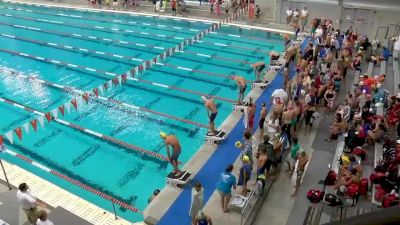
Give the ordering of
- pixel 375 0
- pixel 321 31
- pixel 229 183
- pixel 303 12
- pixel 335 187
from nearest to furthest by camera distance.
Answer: pixel 229 183 < pixel 335 187 < pixel 321 31 < pixel 375 0 < pixel 303 12

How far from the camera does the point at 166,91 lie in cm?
1228

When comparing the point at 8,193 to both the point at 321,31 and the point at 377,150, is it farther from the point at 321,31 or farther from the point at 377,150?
the point at 321,31

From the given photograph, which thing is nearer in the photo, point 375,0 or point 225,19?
point 375,0

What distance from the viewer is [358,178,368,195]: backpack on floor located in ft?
21.2

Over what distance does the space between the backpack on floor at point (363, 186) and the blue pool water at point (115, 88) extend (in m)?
4.08

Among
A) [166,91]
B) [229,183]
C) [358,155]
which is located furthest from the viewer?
[166,91]

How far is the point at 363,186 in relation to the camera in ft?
21.3

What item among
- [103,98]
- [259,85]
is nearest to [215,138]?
[259,85]

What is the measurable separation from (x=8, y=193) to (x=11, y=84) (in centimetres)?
714

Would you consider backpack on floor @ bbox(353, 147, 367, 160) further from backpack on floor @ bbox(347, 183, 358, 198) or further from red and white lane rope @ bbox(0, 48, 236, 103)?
red and white lane rope @ bbox(0, 48, 236, 103)

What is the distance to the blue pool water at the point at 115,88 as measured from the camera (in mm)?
8562

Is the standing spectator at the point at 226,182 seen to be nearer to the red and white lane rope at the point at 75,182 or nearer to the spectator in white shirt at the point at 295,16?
the red and white lane rope at the point at 75,182

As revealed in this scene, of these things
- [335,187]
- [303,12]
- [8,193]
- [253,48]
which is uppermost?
[303,12]

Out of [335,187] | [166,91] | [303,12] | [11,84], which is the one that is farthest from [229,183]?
[303,12]
